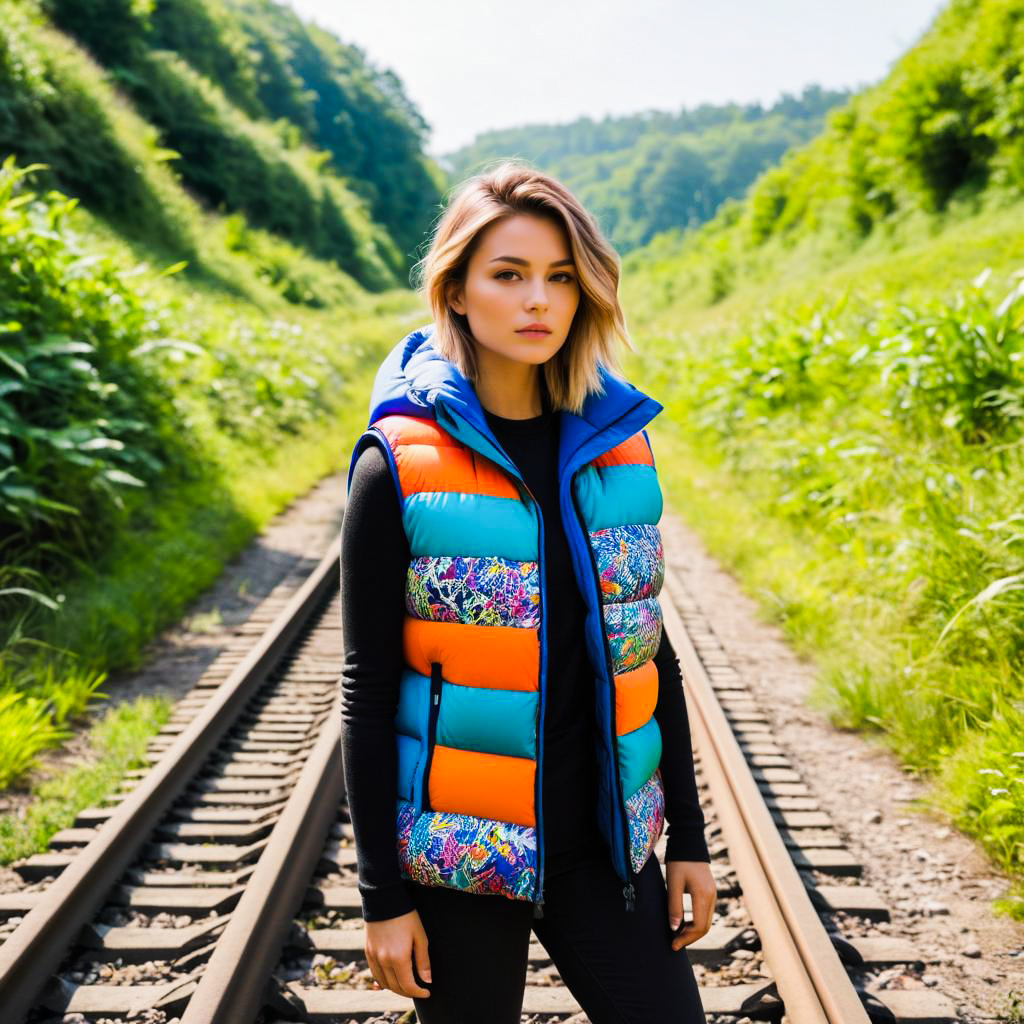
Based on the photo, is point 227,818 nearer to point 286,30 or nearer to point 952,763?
point 952,763

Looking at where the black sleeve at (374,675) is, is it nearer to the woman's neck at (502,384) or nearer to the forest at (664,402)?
the woman's neck at (502,384)

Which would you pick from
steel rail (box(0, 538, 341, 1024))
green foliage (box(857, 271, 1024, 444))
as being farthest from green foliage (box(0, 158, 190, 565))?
green foliage (box(857, 271, 1024, 444))

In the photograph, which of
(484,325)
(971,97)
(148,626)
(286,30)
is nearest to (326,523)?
(148,626)

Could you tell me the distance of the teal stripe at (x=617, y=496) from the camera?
1705 mm

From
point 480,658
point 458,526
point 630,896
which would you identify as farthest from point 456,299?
point 630,896

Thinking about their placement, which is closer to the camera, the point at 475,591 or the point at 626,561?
the point at 475,591

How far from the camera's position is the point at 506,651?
5.24 ft

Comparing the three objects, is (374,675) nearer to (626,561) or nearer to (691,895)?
(626,561)

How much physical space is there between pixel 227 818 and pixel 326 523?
210 inches

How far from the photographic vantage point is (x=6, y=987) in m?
2.58

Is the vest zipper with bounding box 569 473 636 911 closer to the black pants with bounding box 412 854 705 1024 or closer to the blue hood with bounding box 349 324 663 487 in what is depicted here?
the black pants with bounding box 412 854 705 1024

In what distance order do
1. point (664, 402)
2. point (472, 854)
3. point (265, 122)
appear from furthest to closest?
point (265, 122), point (664, 402), point (472, 854)

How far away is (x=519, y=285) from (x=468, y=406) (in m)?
0.24

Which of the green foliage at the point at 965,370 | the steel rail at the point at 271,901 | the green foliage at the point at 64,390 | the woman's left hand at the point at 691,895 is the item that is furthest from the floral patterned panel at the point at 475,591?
the green foliage at the point at 965,370
